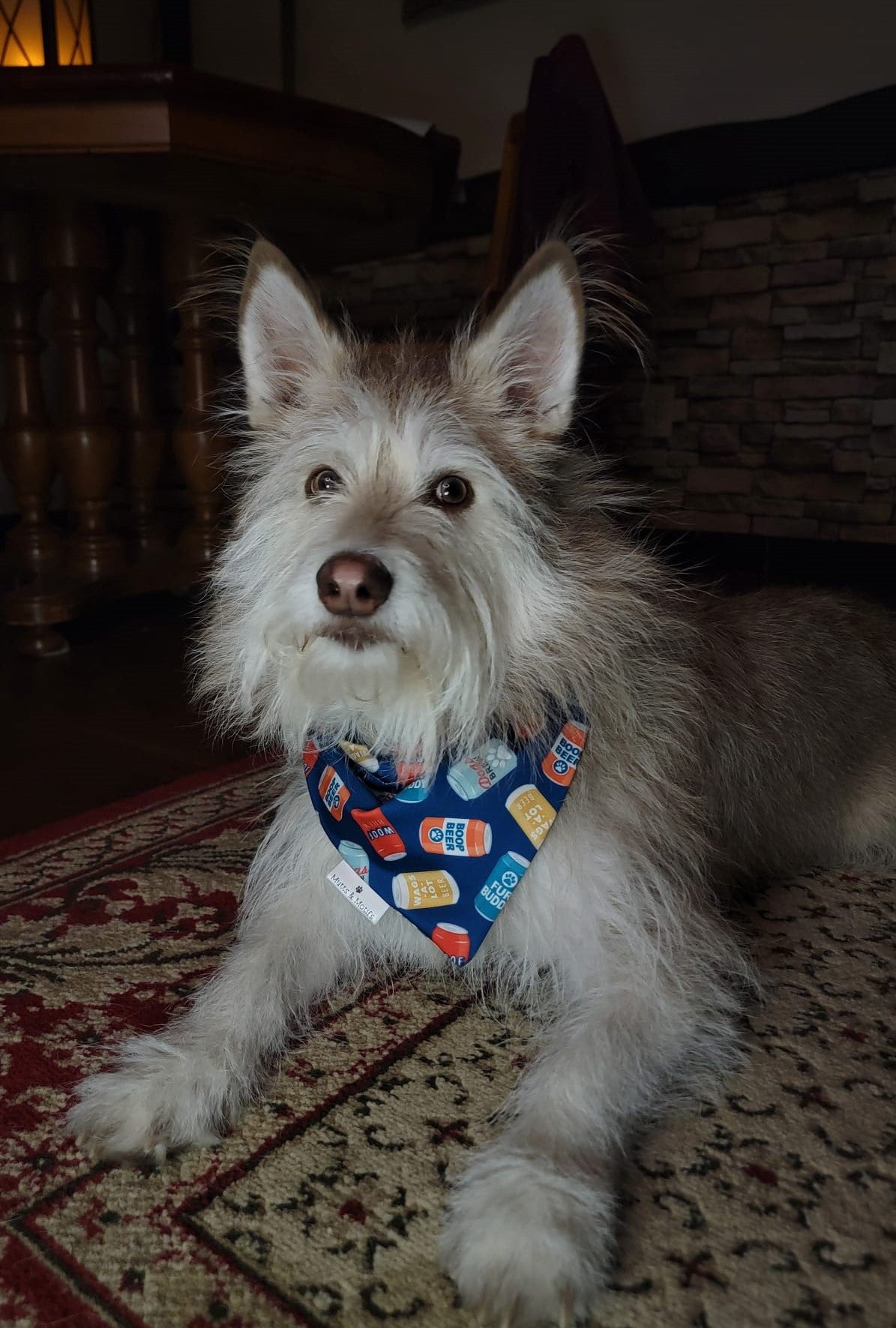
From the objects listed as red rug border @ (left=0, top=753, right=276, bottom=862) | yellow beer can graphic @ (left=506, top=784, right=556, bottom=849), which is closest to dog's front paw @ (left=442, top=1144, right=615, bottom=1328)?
yellow beer can graphic @ (left=506, top=784, right=556, bottom=849)

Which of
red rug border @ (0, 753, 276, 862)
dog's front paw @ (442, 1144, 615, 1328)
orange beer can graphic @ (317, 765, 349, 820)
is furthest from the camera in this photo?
red rug border @ (0, 753, 276, 862)

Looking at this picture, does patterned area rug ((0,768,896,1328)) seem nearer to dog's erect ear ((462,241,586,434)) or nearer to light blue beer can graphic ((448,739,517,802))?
light blue beer can graphic ((448,739,517,802))

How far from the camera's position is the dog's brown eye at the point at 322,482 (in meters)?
1.51

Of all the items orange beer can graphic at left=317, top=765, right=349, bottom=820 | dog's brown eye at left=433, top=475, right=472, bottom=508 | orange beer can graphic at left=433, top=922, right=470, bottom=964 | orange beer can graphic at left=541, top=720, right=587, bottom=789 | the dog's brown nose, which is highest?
dog's brown eye at left=433, top=475, right=472, bottom=508

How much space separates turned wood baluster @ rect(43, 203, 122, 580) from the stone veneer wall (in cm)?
132

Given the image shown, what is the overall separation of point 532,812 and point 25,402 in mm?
3239

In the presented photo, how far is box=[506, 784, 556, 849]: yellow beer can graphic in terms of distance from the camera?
144 cm

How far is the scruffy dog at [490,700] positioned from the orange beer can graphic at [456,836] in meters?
0.09

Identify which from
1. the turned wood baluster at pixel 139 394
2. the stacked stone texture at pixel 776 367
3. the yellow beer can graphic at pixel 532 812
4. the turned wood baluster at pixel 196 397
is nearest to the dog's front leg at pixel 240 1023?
the yellow beer can graphic at pixel 532 812

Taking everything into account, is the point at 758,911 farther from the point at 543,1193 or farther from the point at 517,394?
the point at 517,394

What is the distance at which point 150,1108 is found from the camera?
3.99 ft

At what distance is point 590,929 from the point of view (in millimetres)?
1415

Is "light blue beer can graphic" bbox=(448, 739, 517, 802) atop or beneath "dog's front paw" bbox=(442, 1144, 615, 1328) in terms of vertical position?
atop

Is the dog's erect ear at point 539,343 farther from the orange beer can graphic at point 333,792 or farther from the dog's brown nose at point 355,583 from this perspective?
the orange beer can graphic at point 333,792
